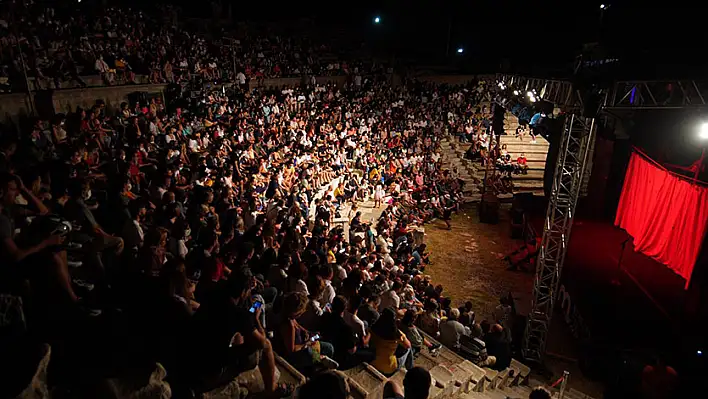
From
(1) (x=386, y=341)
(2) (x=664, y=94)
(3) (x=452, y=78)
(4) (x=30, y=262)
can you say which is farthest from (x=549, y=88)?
(3) (x=452, y=78)

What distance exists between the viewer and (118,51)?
42.9 ft

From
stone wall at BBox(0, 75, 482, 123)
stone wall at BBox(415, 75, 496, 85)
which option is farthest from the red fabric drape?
stone wall at BBox(415, 75, 496, 85)

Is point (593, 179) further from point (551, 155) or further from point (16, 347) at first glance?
point (16, 347)

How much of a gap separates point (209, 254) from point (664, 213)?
31.6ft

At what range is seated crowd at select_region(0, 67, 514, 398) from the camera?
9.29ft

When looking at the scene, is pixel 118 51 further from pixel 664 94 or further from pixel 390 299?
pixel 664 94

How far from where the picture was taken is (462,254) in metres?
12.8

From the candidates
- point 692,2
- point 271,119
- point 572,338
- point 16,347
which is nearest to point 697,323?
point 572,338

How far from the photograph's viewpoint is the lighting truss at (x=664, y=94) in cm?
655

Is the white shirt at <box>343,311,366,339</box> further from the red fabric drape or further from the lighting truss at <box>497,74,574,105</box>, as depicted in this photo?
the red fabric drape

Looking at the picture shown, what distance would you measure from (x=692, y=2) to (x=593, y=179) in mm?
5960

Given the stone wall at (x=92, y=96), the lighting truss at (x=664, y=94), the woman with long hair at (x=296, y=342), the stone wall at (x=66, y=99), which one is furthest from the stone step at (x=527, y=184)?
the woman with long hair at (x=296, y=342)

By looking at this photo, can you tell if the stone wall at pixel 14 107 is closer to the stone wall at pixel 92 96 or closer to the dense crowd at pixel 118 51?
the dense crowd at pixel 118 51

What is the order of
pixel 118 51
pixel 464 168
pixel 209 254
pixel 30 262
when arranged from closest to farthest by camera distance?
pixel 30 262
pixel 209 254
pixel 118 51
pixel 464 168
